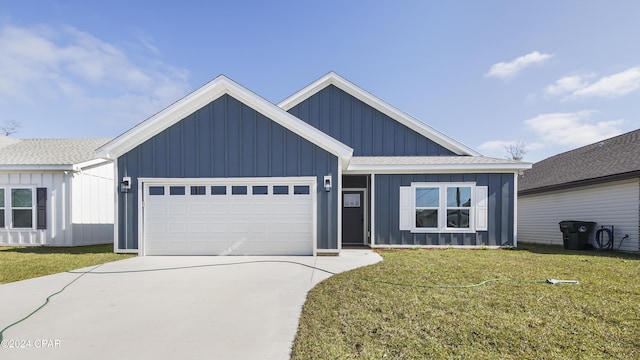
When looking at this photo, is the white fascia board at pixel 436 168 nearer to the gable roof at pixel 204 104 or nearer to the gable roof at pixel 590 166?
the gable roof at pixel 204 104

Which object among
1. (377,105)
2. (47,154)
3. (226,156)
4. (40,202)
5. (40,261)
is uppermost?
(377,105)

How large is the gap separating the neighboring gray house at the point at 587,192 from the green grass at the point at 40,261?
15467 millimetres

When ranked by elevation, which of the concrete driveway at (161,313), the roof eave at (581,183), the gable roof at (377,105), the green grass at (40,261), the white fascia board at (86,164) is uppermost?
the gable roof at (377,105)

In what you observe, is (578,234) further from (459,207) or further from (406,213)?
(406,213)

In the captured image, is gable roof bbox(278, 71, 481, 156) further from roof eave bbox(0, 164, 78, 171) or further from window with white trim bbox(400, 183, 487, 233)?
roof eave bbox(0, 164, 78, 171)

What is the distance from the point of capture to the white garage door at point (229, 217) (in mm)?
8648

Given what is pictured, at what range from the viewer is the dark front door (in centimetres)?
1160

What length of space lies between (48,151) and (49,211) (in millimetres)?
3245

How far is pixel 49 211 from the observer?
10867 millimetres

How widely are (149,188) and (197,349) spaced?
6.94m

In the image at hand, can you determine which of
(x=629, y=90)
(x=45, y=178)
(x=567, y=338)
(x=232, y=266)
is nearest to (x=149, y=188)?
(x=232, y=266)

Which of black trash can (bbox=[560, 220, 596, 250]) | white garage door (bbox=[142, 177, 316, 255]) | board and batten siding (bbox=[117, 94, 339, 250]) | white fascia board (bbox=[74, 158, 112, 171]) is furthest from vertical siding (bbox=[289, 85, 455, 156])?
white fascia board (bbox=[74, 158, 112, 171])

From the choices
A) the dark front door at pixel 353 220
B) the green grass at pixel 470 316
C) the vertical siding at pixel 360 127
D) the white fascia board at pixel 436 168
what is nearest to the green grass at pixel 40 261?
the green grass at pixel 470 316

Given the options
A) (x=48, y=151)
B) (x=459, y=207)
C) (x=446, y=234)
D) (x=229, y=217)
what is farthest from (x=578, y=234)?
(x=48, y=151)
